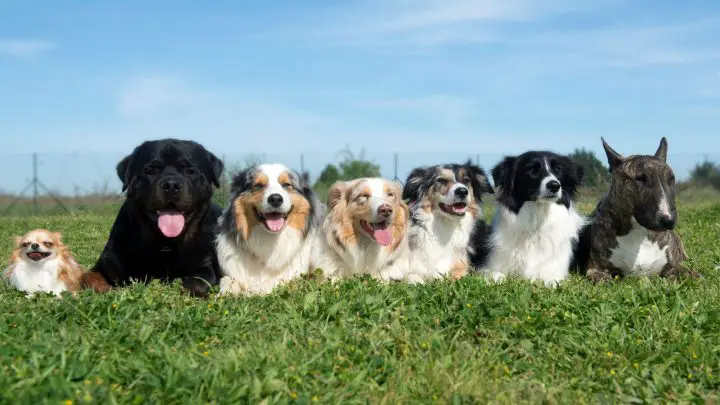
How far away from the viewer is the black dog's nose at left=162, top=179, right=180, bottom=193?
629 cm

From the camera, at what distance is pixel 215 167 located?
6.94 m

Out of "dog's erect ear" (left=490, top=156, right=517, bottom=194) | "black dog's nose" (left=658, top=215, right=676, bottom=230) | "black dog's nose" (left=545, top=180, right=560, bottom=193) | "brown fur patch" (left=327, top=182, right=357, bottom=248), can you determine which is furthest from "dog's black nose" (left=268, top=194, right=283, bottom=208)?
"black dog's nose" (left=658, top=215, right=676, bottom=230)

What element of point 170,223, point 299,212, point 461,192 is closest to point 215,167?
point 170,223

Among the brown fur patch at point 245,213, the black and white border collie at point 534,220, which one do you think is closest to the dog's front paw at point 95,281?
the brown fur patch at point 245,213

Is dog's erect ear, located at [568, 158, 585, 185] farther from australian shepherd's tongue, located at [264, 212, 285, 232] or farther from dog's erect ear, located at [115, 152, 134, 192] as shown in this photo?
dog's erect ear, located at [115, 152, 134, 192]

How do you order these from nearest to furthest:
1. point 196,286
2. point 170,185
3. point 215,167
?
point 170,185 < point 196,286 < point 215,167

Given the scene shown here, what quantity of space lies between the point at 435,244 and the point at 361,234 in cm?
78

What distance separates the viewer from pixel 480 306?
541cm

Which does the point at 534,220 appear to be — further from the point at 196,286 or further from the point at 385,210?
the point at 196,286

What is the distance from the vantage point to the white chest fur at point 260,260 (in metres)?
6.71

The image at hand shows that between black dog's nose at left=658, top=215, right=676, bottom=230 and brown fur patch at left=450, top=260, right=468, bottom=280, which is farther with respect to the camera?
brown fur patch at left=450, top=260, right=468, bottom=280

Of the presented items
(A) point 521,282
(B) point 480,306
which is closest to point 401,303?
(B) point 480,306

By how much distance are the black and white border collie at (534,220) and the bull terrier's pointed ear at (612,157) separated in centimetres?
32

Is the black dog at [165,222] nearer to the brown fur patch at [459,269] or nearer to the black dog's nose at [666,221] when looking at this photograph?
the brown fur patch at [459,269]
